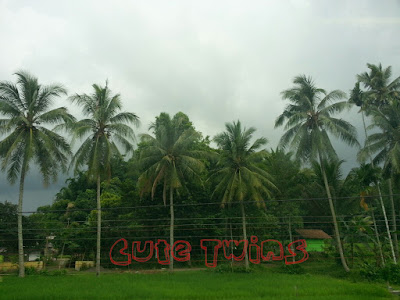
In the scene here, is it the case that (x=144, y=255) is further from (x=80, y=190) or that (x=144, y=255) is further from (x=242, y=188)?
(x=80, y=190)

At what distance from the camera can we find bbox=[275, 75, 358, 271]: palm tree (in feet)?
80.2

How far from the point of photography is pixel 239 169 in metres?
25.9

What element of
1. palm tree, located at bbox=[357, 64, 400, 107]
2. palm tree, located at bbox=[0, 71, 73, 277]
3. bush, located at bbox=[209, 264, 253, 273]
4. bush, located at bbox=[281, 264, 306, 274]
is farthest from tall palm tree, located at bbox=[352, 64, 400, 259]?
palm tree, located at bbox=[0, 71, 73, 277]

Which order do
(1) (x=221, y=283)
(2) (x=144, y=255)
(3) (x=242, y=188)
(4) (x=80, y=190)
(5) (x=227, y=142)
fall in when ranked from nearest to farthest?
(1) (x=221, y=283), (3) (x=242, y=188), (5) (x=227, y=142), (2) (x=144, y=255), (4) (x=80, y=190)

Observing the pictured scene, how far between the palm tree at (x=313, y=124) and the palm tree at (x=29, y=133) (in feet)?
51.6

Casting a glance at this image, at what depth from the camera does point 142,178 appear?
82.2 feet

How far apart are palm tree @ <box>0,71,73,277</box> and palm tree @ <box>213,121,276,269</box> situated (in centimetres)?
1102

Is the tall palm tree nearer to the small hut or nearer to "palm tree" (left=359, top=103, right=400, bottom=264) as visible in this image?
"palm tree" (left=359, top=103, right=400, bottom=264)

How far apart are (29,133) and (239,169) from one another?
1439 centimetres

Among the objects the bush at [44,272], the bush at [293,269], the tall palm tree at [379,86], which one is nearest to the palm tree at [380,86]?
the tall palm tree at [379,86]

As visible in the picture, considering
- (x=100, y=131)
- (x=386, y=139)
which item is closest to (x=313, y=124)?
(x=386, y=139)

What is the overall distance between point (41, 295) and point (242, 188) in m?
14.4

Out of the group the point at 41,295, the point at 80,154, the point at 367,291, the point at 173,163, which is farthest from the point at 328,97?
the point at 41,295

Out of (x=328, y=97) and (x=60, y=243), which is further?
(x=60, y=243)
